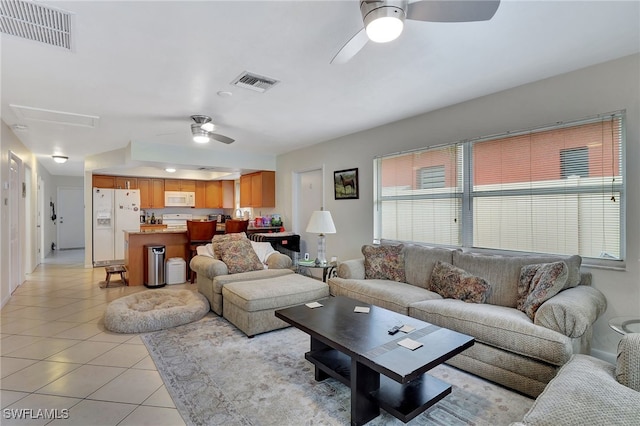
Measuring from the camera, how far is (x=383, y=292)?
122 inches

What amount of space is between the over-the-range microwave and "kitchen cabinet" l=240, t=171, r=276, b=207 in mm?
2461

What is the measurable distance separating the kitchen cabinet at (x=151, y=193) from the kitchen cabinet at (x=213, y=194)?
3.76ft

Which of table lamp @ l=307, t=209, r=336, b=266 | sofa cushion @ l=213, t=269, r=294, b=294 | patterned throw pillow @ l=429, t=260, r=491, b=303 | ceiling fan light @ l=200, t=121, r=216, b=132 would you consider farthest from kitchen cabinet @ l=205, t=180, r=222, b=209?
patterned throw pillow @ l=429, t=260, r=491, b=303

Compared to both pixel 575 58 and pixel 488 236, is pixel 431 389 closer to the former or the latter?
pixel 488 236

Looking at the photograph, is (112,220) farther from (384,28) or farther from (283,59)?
(384,28)

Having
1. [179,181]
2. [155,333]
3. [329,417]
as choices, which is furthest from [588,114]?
[179,181]

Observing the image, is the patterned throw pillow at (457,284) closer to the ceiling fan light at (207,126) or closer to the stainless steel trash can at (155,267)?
the ceiling fan light at (207,126)

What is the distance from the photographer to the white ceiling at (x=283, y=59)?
6.20 feet

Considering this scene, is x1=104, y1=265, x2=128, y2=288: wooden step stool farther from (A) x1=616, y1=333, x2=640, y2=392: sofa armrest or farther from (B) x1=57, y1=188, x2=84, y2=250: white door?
(B) x1=57, y1=188, x2=84, y2=250: white door

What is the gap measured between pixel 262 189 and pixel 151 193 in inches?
138

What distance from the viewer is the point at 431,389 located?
199 centimetres

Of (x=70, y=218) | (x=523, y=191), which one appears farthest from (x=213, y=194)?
(x=523, y=191)

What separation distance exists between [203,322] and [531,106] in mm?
4041

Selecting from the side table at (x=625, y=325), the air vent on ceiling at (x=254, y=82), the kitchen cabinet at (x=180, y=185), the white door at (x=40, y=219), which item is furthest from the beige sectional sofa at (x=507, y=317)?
the white door at (x=40, y=219)
